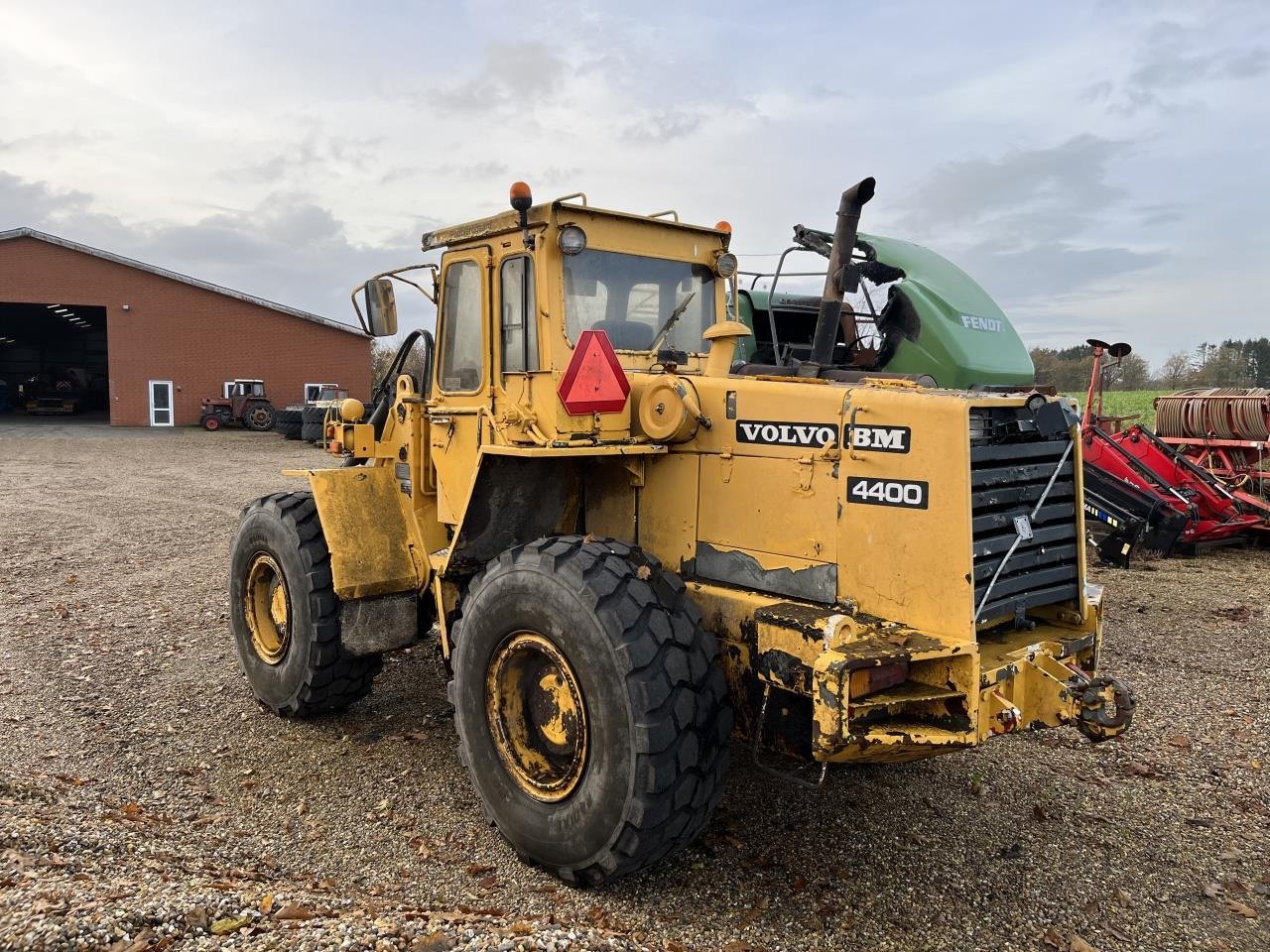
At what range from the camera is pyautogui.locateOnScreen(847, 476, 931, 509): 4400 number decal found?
3.50 meters

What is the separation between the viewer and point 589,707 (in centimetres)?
364

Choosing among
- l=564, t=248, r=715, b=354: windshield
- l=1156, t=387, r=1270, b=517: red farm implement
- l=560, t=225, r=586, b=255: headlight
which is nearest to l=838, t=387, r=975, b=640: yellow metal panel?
l=564, t=248, r=715, b=354: windshield

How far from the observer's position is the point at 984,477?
3641mm

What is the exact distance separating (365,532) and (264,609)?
116cm

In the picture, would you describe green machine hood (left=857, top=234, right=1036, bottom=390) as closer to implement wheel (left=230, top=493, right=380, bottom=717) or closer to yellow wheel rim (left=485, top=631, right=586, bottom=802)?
yellow wheel rim (left=485, top=631, right=586, bottom=802)

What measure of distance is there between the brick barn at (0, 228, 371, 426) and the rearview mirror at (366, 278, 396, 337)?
2692 cm

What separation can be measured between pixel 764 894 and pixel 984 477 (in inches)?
75.9

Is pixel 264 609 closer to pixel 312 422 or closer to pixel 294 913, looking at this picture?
pixel 294 913

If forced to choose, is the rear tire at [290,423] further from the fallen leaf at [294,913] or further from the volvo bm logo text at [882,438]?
the volvo bm logo text at [882,438]

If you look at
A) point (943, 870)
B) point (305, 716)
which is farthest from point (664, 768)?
point (305, 716)

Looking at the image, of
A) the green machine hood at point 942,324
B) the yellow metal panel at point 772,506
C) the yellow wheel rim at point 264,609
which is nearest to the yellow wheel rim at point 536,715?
the yellow metal panel at point 772,506

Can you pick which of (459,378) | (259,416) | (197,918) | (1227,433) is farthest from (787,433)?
(259,416)

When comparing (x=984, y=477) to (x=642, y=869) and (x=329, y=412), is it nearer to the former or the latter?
(x=642, y=869)

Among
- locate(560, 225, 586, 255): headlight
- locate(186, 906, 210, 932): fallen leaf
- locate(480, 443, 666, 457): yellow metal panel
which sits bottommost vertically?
locate(186, 906, 210, 932): fallen leaf
